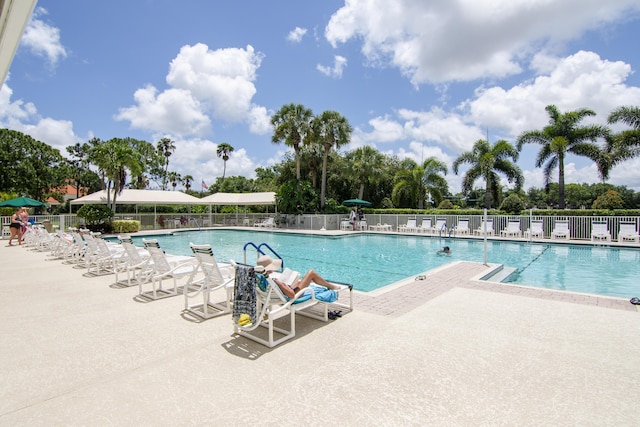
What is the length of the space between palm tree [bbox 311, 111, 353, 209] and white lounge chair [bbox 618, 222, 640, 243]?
16.0 meters

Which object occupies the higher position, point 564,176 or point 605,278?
point 564,176

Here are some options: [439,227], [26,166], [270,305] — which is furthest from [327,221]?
[26,166]

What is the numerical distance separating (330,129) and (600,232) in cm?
1632

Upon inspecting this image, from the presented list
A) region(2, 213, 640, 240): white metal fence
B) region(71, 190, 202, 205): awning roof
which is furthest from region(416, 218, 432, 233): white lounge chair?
region(71, 190, 202, 205): awning roof

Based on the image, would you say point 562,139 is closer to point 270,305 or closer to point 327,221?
point 327,221

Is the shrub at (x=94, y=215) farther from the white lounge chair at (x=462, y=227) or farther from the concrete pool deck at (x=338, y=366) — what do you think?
the white lounge chair at (x=462, y=227)

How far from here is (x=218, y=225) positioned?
26641 mm

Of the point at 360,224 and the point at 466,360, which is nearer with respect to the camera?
the point at 466,360

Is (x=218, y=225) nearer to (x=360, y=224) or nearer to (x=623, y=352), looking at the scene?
(x=360, y=224)

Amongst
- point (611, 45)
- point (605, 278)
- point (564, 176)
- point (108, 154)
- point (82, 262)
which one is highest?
point (611, 45)

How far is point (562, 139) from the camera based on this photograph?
792 inches

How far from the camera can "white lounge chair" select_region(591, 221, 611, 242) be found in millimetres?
14430

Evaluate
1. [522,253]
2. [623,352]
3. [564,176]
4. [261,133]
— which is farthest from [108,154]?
[564,176]

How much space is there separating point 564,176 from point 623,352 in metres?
21.2
